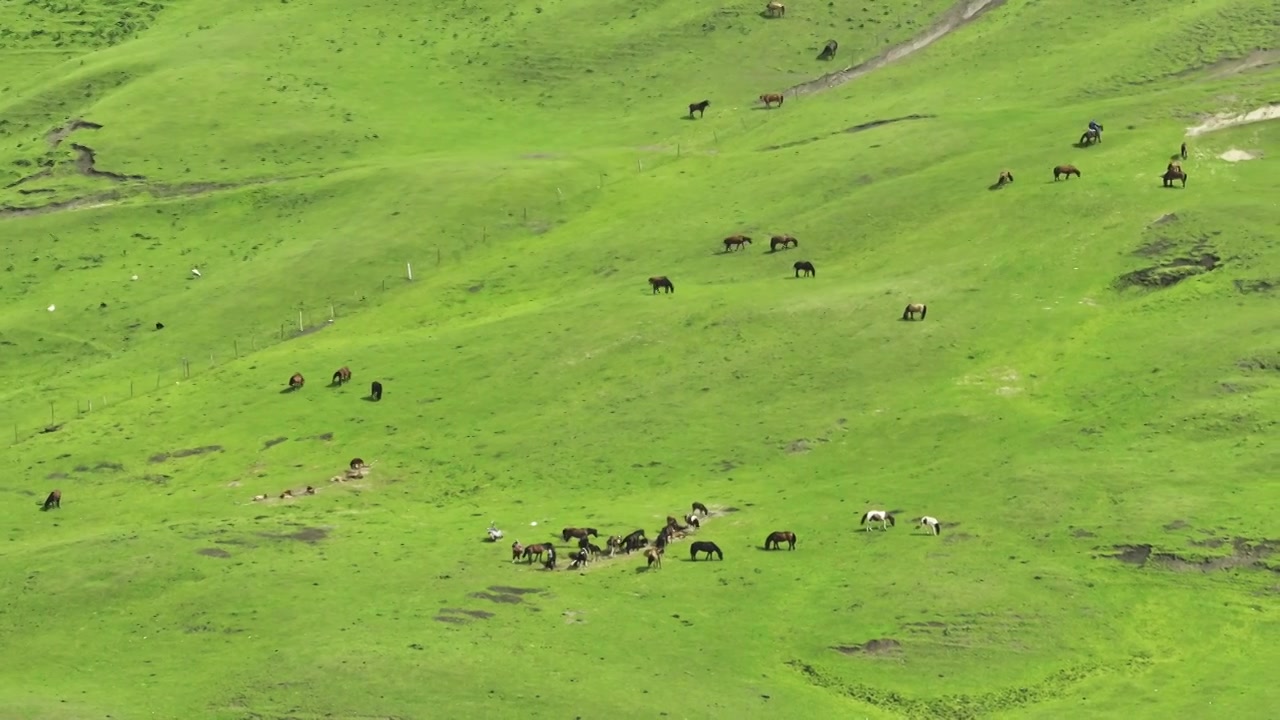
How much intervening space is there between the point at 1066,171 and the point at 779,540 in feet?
128

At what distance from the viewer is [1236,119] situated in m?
105

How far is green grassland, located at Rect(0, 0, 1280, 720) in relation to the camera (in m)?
58.8

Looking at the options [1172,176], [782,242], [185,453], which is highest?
[1172,176]

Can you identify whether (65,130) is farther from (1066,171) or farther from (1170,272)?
(1170,272)

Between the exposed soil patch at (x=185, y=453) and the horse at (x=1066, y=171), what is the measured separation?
44614 mm

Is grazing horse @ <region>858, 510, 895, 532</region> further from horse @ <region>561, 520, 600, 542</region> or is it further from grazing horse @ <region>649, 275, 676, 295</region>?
grazing horse @ <region>649, 275, 676, 295</region>

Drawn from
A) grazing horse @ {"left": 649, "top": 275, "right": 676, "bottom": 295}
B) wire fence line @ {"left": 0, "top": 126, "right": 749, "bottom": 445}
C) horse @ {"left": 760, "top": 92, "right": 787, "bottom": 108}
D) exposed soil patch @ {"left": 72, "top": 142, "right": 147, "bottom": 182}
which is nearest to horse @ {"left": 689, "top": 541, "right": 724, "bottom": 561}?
grazing horse @ {"left": 649, "top": 275, "right": 676, "bottom": 295}

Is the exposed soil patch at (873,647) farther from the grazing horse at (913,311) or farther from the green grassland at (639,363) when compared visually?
the grazing horse at (913,311)

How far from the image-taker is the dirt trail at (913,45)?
424 ft

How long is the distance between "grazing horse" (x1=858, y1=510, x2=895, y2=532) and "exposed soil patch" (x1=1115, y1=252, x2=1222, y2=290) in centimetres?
2508

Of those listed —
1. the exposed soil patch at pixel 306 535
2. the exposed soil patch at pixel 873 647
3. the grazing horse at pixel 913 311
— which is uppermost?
the grazing horse at pixel 913 311

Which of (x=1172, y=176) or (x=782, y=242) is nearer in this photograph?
(x=1172, y=176)

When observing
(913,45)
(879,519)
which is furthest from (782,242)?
(913,45)

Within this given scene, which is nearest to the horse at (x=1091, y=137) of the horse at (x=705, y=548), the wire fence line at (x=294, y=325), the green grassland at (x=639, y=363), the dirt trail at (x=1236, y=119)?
the green grassland at (x=639, y=363)
